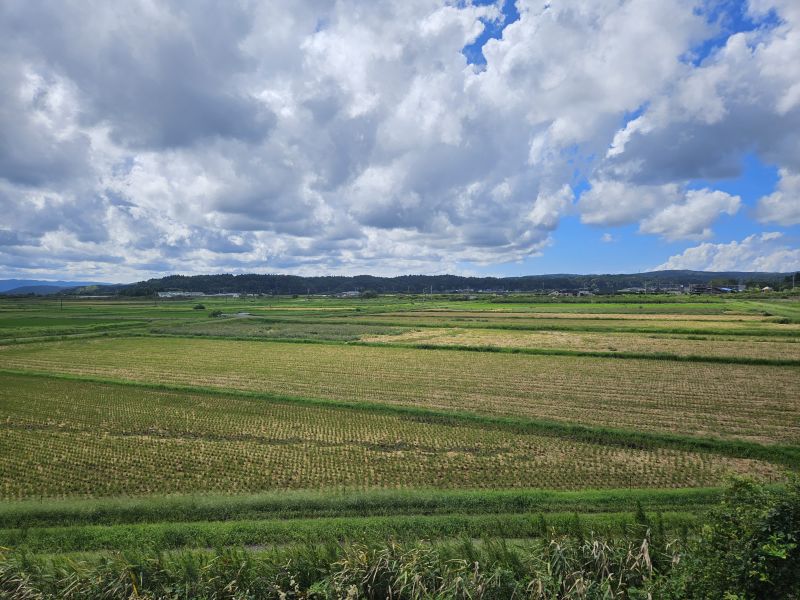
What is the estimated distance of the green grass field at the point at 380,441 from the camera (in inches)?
536

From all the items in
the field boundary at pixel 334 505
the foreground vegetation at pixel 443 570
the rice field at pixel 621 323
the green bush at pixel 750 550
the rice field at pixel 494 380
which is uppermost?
the green bush at pixel 750 550

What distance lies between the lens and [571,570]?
7941 mm

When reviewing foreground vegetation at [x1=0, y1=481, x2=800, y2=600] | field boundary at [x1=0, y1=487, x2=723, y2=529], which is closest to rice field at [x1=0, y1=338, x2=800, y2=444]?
field boundary at [x1=0, y1=487, x2=723, y2=529]

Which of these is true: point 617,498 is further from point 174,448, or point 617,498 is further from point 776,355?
point 776,355

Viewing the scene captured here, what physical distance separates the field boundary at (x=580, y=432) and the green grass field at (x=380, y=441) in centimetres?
10

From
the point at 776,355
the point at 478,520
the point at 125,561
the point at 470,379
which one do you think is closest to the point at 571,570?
the point at 478,520

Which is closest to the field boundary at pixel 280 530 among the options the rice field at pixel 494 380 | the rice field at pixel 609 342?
the rice field at pixel 494 380

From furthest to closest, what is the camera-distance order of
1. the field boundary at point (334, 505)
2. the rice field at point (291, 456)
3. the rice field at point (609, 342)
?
the rice field at point (609, 342) < the rice field at point (291, 456) < the field boundary at point (334, 505)

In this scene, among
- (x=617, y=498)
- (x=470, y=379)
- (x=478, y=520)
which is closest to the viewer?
(x=478, y=520)

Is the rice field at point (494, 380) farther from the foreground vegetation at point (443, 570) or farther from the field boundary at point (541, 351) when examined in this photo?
the foreground vegetation at point (443, 570)

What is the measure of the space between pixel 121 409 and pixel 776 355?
47.5m

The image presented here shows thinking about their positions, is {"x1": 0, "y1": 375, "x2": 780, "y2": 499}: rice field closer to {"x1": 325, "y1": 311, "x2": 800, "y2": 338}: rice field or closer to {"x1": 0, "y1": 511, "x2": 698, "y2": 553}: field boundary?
{"x1": 0, "y1": 511, "x2": 698, "y2": 553}: field boundary

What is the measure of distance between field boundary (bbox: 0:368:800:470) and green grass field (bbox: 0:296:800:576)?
0.10m

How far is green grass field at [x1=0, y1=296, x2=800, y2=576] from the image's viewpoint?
1362 cm
